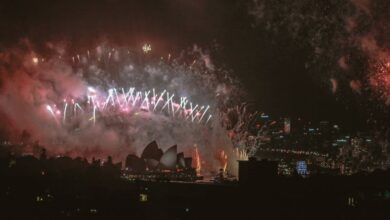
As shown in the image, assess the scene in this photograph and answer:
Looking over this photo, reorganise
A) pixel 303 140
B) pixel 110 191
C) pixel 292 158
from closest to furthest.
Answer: pixel 110 191
pixel 292 158
pixel 303 140

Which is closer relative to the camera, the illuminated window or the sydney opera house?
the illuminated window

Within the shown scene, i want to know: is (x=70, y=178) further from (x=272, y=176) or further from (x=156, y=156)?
(x=156, y=156)

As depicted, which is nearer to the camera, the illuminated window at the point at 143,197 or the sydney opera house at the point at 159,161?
the illuminated window at the point at 143,197

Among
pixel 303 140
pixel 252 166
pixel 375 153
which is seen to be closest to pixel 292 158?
pixel 303 140

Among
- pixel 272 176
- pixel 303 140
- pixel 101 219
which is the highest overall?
pixel 303 140

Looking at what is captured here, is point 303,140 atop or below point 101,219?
atop

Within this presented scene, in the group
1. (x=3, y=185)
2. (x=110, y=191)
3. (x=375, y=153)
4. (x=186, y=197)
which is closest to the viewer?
(x=186, y=197)

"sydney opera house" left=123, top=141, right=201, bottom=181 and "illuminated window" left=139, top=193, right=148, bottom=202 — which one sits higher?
"sydney opera house" left=123, top=141, right=201, bottom=181

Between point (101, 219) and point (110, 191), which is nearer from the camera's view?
point (101, 219)

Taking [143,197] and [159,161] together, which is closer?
[143,197]

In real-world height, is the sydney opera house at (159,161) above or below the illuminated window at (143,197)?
above

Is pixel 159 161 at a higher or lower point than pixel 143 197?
higher
